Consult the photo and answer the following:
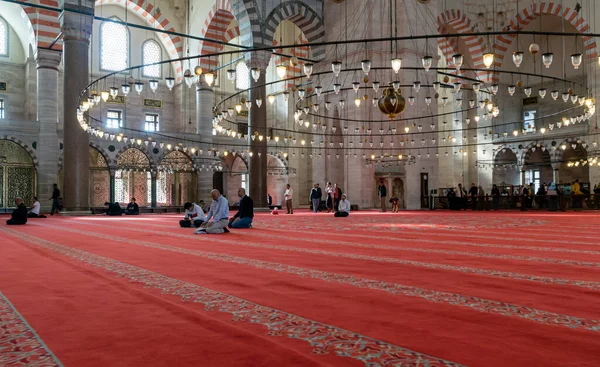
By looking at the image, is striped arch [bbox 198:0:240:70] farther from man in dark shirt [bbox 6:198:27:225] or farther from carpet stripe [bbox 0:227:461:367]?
carpet stripe [bbox 0:227:461:367]

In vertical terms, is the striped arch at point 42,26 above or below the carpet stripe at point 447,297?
above

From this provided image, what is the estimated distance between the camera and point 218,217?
6.39m

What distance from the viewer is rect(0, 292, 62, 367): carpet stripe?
1.50m

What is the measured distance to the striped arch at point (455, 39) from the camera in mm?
17719

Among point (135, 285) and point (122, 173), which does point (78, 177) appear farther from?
point (135, 285)

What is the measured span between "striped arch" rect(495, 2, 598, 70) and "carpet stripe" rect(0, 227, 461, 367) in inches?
571

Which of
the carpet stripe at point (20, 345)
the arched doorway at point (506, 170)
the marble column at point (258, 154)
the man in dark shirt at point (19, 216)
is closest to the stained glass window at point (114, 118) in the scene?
the marble column at point (258, 154)

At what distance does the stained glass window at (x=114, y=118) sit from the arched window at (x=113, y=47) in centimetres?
150

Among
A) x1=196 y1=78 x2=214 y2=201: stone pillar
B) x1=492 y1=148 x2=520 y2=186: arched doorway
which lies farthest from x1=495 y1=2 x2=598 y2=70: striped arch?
x1=196 y1=78 x2=214 y2=201: stone pillar

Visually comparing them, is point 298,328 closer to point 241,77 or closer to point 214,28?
point 214,28

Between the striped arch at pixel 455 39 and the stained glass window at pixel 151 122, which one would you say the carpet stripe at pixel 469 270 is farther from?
the stained glass window at pixel 151 122

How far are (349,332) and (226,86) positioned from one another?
65.5 feet

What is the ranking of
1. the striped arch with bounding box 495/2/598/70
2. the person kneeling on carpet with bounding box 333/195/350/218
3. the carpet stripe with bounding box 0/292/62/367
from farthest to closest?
the striped arch with bounding box 495/2/598/70, the person kneeling on carpet with bounding box 333/195/350/218, the carpet stripe with bounding box 0/292/62/367

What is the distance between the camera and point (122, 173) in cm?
1797
